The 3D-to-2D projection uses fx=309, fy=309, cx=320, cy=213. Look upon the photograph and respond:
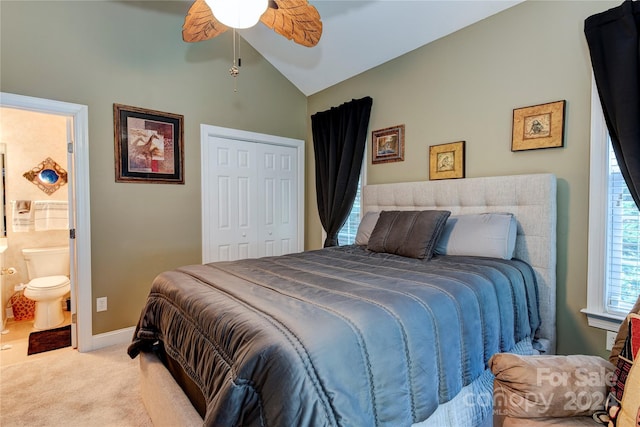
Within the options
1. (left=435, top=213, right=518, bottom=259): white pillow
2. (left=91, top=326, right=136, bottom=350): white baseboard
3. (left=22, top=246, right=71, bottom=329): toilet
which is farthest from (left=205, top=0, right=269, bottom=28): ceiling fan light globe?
(left=22, top=246, right=71, bottom=329): toilet

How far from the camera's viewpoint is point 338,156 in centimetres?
362

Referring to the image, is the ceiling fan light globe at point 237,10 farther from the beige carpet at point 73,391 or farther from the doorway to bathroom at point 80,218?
the beige carpet at point 73,391

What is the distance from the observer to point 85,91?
2646 millimetres

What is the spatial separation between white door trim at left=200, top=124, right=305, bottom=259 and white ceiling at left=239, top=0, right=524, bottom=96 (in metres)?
0.81

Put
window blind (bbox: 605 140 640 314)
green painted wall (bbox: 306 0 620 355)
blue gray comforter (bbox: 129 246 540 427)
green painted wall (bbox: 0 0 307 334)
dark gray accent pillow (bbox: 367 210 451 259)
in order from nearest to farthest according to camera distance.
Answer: blue gray comforter (bbox: 129 246 540 427) < window blind (bbox: 605 140 640 314) < green painted wall (bbox: 306 0 620 355) < dark gray accent pillow (bbox: 367 210 451 259) < green painted wall (bbox: 0 0 307 334)

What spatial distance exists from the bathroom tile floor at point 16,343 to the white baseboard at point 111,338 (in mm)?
234

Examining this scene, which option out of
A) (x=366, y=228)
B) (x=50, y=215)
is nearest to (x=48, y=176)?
(x=50, y=215)

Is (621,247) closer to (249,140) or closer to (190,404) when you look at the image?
(190,404)

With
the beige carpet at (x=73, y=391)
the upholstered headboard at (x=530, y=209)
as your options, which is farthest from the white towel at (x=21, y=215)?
the upholstered headboard at (x=530, y=209)

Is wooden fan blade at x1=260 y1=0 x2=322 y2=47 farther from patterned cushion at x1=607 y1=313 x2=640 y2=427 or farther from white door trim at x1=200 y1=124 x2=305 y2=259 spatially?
patterned cushion at x1=607 y1=313 x2=640 y2=427

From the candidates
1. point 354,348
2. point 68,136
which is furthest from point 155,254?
point 354,348

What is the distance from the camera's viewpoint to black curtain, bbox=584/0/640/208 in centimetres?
175

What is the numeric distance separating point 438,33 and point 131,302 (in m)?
3.76

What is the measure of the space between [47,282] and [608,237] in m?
4.80
